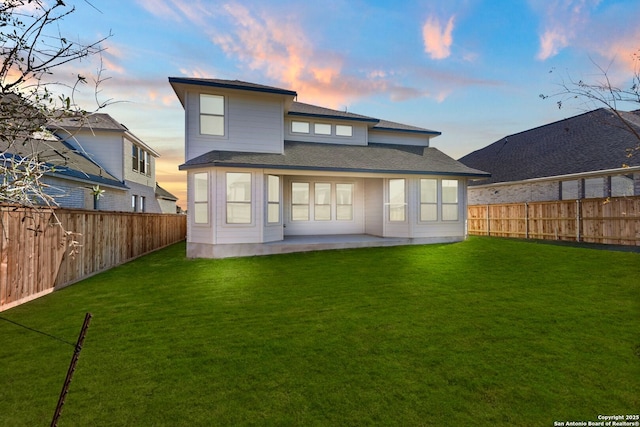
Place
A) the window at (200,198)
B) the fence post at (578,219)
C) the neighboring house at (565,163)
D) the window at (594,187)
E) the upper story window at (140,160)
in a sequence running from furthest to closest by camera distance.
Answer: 1. the upper story window at (140,160)
2. the window at (594,187)
3. the neighboring house at (565,163)
4. the fence post at (578,219)
5. the window at (200,198)

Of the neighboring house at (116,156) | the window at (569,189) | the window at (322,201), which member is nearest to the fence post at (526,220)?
the window at (569,189)

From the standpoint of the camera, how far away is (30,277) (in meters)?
6.89

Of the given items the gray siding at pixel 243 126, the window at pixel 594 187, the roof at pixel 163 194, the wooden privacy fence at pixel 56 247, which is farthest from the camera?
the roof at pixel 163 194

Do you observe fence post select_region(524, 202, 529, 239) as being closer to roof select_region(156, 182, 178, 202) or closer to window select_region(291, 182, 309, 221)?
window select_region(291, 182, 309, 221)

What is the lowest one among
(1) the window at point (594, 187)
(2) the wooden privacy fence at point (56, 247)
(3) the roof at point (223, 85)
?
Result: (2) the wooden privacy fence at point (56, 247)

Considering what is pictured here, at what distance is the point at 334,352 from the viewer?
4.29m

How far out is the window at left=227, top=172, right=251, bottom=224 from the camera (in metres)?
11.8

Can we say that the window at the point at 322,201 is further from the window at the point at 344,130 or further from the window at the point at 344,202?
the window at the point at 344,130

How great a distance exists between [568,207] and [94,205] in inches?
982

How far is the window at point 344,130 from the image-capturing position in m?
16.4

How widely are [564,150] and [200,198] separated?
69.8 feet

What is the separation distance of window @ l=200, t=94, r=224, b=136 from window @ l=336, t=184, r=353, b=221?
6358 millimetres

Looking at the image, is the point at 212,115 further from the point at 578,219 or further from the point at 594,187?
the point at 594,187

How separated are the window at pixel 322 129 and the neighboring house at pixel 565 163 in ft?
40.6
